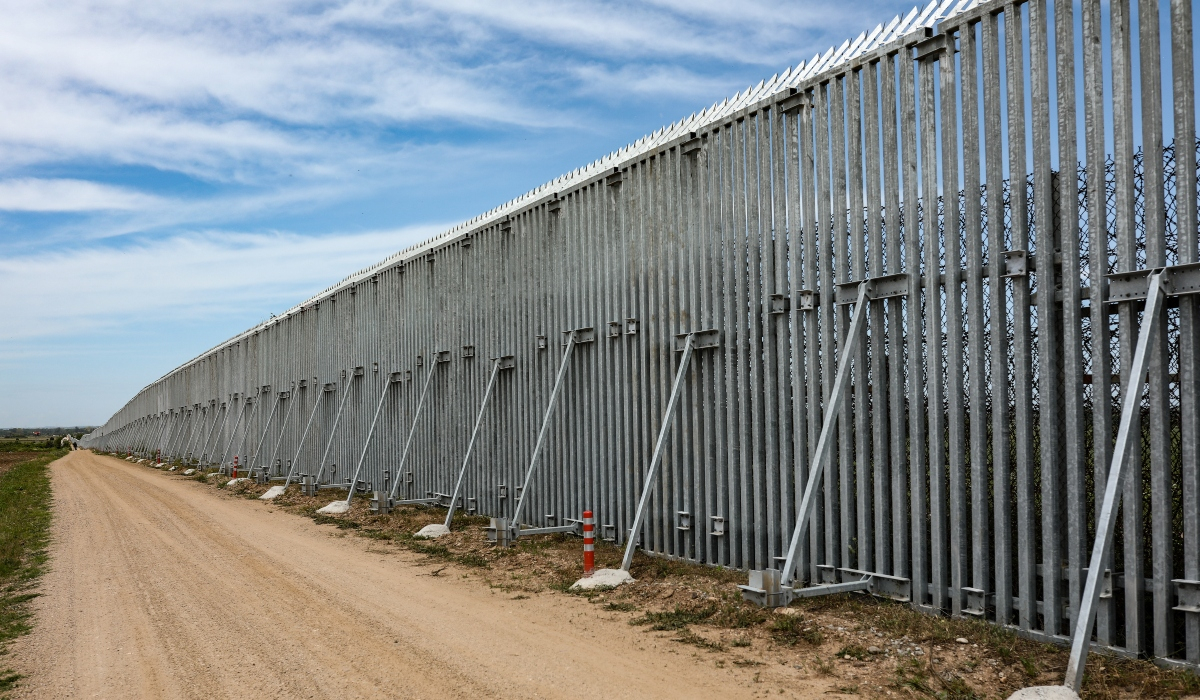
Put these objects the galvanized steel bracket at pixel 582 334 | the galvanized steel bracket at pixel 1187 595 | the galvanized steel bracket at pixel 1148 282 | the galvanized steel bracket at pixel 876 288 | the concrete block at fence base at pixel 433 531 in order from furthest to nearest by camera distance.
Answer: the concrete block at fence base at pixel 433 531, the galvanized steel bracket at pixel 582 334, the galvanized steel bracket at pixel 876 288, the galvanized steel bracket at pixel 1148 282, the galvanized steel bracket at pixel 1187 595

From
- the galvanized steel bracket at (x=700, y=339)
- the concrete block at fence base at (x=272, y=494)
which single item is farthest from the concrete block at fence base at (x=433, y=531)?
the concrete block at fence base at (x=272, y=494)

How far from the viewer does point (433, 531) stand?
16.1 m

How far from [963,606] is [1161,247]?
3534mm

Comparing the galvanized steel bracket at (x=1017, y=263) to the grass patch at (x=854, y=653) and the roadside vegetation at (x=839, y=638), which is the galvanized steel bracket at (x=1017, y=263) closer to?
the roadside vegetation at (x=839, y=638)

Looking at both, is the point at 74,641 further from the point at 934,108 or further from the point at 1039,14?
the point at 1039,14

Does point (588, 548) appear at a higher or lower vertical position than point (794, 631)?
higher

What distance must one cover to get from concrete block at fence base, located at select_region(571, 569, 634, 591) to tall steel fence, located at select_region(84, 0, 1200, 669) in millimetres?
1363

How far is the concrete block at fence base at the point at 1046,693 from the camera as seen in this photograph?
584 centimetres

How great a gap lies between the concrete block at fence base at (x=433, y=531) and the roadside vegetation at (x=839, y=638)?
118 inches

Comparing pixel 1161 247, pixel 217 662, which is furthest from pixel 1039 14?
pixel 217 662

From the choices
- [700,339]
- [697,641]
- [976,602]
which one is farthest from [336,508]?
[976,602]

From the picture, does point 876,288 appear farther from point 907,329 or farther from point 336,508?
point 336,508

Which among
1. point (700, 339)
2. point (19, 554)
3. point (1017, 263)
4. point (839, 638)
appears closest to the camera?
point (1017, 263)

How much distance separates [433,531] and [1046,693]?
38.9 ft
